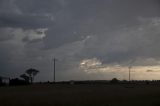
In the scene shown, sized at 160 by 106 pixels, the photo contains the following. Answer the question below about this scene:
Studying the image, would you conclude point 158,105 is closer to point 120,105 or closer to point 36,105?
point 120,105

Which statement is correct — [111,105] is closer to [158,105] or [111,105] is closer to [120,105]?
[120,105]

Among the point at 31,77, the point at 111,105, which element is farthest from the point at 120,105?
the point at 31,77

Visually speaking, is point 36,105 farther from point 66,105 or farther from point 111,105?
point 111,105

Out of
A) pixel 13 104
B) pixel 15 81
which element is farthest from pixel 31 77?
pixel 13 104

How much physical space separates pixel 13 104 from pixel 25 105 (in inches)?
68.4

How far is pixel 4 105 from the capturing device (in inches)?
1449

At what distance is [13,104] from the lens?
37.8 m

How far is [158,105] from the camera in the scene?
115 feet

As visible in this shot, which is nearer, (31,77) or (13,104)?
(13,104)

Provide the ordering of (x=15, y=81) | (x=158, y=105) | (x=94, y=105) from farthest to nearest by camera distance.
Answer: (x=15, y=81) → (x=94, y=105) → (x=158, y=105)

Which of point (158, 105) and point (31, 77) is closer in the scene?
point (158, 105)

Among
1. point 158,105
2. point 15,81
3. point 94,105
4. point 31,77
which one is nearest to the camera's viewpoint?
point 158,105

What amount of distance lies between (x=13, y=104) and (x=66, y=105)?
18.7 ft

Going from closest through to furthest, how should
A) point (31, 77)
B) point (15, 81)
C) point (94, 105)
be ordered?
1. point (94, 105)
2. point (15, 81)
3. point (31, 77)
